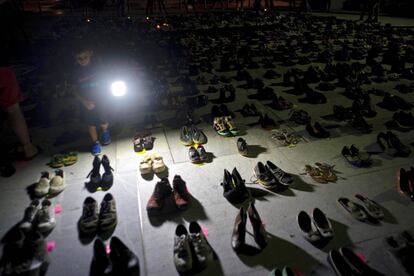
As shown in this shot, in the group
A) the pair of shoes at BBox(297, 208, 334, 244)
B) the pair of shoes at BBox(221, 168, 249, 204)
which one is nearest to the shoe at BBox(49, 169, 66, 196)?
the pair of shoes at BBox(221, 168, 249, 204)

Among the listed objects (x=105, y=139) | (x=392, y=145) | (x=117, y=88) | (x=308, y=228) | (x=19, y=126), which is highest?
(x=117, y=88)

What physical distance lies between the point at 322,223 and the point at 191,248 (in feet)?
4.34

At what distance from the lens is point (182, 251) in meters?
2.45

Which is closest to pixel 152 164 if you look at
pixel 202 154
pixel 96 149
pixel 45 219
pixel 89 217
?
pixel 202 154

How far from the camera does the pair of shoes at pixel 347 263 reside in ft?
7.42

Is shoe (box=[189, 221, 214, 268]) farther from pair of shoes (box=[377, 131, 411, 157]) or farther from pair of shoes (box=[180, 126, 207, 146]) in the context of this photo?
pair of shoes (box=[377, 131, 411, 157])

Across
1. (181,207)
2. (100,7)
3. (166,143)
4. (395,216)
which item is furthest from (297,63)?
(100,7)

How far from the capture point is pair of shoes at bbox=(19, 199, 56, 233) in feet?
9.07

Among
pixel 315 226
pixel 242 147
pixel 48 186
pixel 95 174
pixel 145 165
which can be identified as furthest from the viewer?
pixel 242 147

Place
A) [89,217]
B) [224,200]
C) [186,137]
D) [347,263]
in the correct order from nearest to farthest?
[347,263] → [89,217] → [224,200] → [186,137]

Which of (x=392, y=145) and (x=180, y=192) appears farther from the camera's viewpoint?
(x=392, y=145)

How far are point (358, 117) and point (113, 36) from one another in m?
9.54

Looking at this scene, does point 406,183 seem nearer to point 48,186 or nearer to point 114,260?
point 114,260

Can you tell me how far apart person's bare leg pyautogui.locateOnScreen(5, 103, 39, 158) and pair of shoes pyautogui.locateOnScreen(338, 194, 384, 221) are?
4.14 meters
